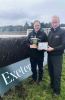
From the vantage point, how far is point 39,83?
7.97 meters

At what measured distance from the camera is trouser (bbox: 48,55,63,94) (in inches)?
268

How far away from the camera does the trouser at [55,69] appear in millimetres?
6816

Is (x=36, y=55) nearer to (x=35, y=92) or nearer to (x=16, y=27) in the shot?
(x=35, y=92)

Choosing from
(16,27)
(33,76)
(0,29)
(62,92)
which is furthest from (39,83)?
(16,27)

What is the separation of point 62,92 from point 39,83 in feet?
2.67

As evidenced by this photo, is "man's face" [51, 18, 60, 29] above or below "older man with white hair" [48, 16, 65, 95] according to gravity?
above

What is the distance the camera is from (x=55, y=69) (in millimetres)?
6891

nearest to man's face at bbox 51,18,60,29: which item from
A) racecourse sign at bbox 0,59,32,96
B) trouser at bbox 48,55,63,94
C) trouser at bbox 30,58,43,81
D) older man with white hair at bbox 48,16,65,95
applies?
older man with white hair at bbox 48,16,65,95

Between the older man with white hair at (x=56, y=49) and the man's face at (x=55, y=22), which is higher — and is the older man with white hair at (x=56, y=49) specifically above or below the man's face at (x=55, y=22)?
below

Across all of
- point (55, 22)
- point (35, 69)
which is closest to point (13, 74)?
point (35, 69)

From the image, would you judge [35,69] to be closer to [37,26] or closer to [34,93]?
[34,93]

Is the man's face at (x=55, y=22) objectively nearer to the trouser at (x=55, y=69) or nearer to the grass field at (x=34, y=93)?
the trouser at (x=55, y=69)

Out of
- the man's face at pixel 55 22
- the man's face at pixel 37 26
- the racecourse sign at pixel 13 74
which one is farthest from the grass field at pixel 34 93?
the man's face at pixel 55 22

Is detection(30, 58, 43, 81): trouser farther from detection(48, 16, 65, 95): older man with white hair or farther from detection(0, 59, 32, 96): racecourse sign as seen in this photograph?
detection(48, 16, 65, 95): older man with white hair
